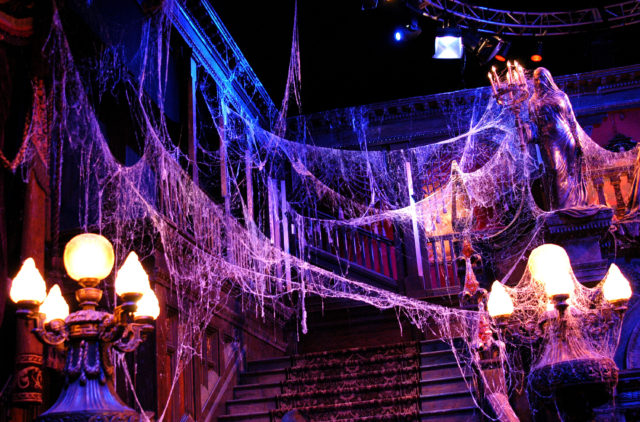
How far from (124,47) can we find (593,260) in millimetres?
5849

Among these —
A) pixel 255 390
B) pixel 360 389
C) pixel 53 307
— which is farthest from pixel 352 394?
pixel 53 307

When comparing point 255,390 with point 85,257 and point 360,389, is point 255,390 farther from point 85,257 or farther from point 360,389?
point 85,257

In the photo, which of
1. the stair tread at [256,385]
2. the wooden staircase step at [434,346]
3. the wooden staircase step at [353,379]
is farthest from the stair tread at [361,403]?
the wooden staircase step at [434,346]

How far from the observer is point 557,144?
7.96 meters

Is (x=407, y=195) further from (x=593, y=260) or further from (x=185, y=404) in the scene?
(x=185, y=404)

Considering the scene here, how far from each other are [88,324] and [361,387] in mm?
4673

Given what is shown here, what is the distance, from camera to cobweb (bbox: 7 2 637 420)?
6887mm

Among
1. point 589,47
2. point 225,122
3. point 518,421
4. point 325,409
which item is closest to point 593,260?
point 518,421

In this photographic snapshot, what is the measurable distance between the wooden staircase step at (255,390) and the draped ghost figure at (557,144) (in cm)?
388

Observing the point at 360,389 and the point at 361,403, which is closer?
the point at 361,403

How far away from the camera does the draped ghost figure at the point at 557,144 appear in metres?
7.69

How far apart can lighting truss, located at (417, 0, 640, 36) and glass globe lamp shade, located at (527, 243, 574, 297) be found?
232 inches

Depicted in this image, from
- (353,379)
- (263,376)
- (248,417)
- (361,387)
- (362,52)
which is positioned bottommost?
(248,417)

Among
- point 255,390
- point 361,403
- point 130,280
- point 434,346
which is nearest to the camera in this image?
point 130,280
